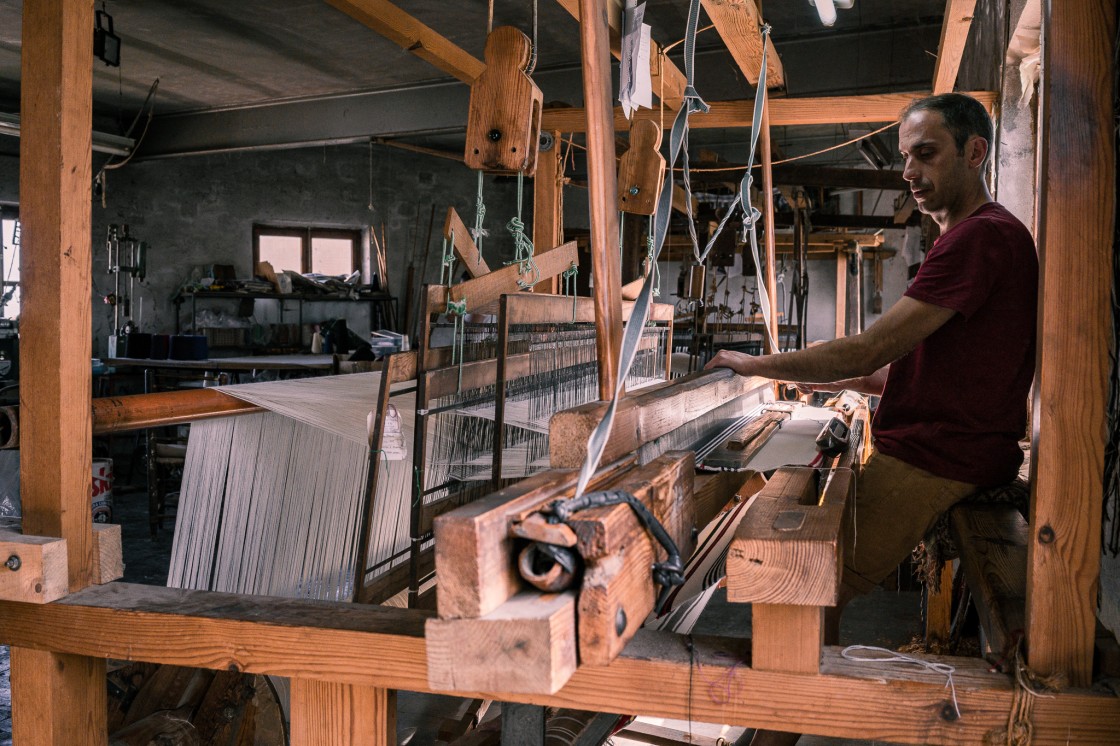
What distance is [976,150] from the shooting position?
204 centimetres

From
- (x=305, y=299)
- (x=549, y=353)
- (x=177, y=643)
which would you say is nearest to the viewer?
(x=177, y=643)

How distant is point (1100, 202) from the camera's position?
117 centimetres

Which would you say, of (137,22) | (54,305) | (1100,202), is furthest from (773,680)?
(137,22)

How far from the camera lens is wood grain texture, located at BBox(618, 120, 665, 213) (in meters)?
2.91

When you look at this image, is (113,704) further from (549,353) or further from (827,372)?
(827,372)

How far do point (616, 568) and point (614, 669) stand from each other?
39 cm

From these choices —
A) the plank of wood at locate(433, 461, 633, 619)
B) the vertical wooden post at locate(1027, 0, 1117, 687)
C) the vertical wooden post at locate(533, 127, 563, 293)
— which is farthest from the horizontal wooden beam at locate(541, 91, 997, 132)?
the plank of wood at locate(433, 461, 633, 619)

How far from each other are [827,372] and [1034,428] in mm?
662

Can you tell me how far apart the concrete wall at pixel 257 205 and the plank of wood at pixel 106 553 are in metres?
9.38

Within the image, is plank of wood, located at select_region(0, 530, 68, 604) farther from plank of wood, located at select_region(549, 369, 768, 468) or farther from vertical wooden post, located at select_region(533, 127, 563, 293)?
vertical wooden post, located at select_region(533, 127, 563, 293)

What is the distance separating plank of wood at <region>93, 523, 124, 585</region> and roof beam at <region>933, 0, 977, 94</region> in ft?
9.97

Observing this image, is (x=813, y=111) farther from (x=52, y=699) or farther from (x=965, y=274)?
(x=52, y=699)

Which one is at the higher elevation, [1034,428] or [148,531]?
[1034,428]

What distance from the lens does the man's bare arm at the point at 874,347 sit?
1.77 metres
